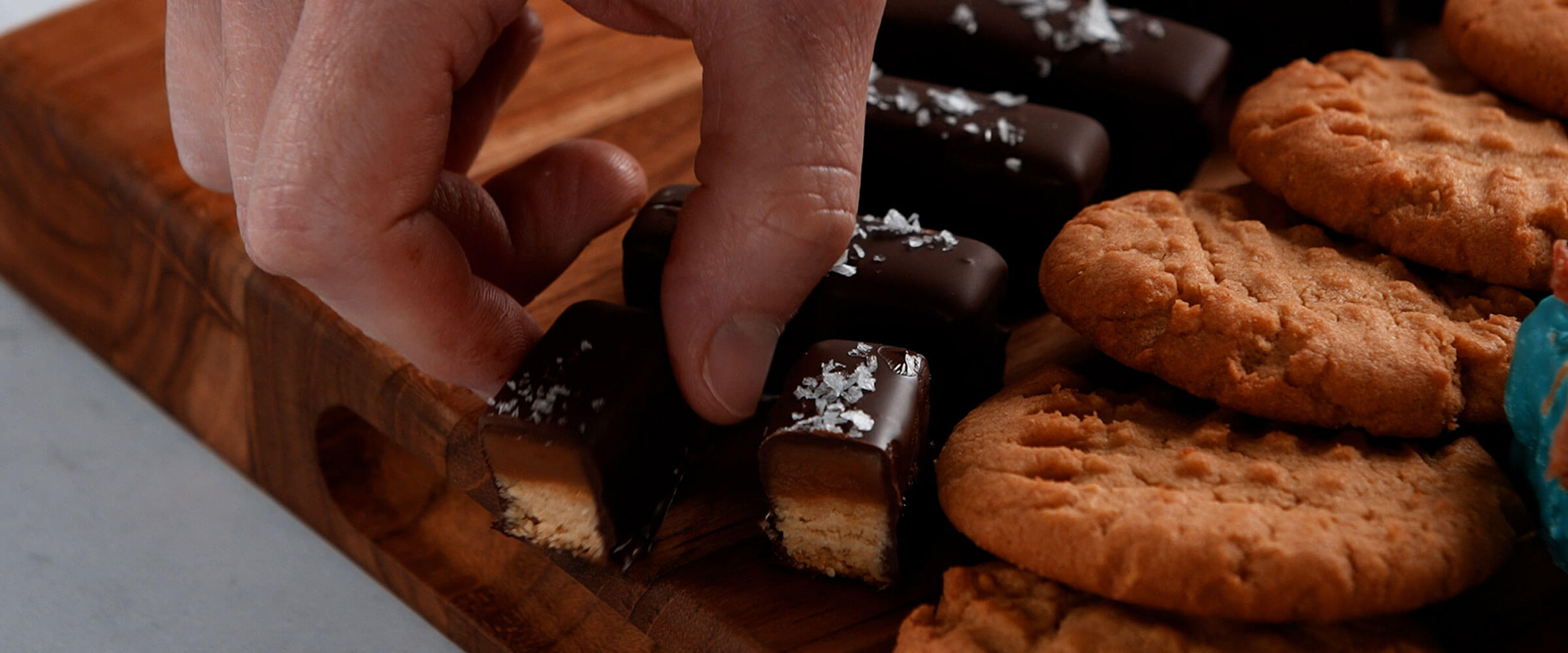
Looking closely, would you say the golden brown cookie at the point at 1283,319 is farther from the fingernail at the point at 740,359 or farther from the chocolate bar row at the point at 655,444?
the fingernail at the point at 740,359

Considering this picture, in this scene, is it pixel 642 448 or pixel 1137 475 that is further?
pixel 642 448

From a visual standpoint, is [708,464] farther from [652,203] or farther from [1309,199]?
[1309,199]

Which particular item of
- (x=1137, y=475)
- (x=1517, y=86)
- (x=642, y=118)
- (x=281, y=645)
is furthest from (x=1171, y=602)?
(x=642, y=118)

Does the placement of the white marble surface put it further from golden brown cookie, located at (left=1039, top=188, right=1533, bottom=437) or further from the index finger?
golden brown cookie, located at (left=1039, top=188, right=1533, bottom=437)

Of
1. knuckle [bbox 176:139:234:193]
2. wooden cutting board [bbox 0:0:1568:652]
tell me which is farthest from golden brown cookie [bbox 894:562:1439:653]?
knuckle [bbox 176:139:234:193]

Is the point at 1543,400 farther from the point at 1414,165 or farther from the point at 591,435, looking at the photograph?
the point at 591,435

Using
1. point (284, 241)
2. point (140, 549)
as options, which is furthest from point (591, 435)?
point (140, 549)
